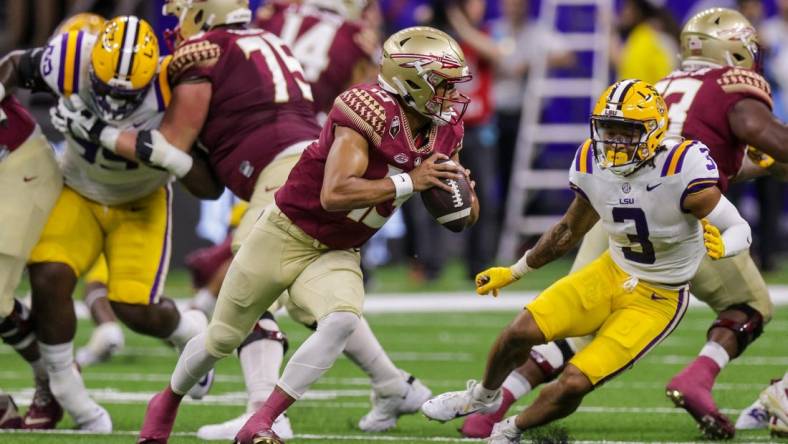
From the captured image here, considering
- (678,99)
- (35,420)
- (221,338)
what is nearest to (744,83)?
(678,99)

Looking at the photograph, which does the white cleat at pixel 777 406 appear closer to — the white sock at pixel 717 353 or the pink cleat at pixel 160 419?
the white sock at pixel 717 353

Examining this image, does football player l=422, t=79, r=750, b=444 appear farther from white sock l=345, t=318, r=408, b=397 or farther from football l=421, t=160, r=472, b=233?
white sock l=345, t=318, r=408, b=397

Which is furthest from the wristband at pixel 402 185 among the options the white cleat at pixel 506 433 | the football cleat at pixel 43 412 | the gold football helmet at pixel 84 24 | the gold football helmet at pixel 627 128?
the gold football helmet at pixel 84 24

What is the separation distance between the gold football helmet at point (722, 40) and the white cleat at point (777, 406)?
1.40 m

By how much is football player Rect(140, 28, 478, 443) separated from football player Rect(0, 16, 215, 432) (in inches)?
31.6

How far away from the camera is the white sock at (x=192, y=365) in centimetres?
523

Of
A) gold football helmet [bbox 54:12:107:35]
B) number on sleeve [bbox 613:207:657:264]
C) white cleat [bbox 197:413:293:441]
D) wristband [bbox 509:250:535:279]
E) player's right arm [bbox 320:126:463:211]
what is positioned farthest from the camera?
gold football helmet [bbox 54:12:107:35]

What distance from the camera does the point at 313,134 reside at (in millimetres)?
6207

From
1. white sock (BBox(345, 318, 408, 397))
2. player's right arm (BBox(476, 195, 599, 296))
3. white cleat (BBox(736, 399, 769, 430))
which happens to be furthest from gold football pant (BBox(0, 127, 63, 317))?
white cleat (BBox(736, 399, 769, 430))

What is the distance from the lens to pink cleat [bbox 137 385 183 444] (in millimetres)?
5309

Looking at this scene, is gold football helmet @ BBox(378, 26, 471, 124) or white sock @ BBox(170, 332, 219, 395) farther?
white sock @ BBox(170, 332, 219, 395)

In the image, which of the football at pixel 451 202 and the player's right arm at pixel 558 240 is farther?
the player's right arm at pixel 558 240

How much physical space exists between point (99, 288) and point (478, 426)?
2937mm

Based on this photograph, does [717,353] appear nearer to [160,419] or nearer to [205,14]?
[160,419]
